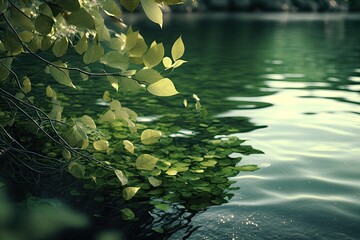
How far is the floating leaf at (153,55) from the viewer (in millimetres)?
2930

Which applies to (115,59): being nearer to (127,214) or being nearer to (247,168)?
(127,214)

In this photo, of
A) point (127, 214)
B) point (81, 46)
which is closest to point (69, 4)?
point (81, 46)

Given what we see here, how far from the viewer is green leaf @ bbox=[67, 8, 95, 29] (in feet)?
8.75

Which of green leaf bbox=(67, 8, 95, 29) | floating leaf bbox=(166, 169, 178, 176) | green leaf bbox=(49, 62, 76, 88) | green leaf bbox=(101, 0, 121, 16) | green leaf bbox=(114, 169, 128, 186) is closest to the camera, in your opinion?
green leaf bbox=(67, 8, 95, 29)

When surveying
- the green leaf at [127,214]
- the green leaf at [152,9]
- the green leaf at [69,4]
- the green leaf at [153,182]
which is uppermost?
the green leaf at [69,4]

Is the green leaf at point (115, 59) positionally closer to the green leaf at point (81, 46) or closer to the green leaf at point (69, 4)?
the green leaf at point (81, 46)

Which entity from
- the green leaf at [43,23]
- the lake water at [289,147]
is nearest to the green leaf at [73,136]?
the green leaf at [43,23]

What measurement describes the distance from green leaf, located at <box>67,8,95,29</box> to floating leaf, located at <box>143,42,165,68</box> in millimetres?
404

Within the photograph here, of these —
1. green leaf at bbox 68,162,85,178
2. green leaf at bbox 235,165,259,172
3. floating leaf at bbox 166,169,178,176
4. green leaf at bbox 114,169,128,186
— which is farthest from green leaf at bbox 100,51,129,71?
green leaf at bbox 235,165,259,172

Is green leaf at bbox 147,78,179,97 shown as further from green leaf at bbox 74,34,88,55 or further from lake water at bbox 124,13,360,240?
lake water at bbox 124,13,360,240

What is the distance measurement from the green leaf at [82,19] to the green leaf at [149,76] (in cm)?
46

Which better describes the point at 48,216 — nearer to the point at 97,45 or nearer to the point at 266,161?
the point at 97,45

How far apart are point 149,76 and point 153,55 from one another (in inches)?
5.0

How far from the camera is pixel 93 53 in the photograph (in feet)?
10.1
